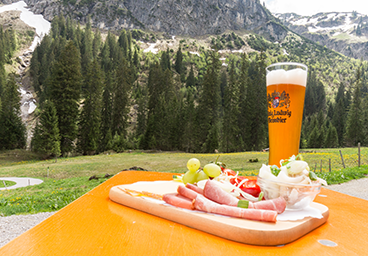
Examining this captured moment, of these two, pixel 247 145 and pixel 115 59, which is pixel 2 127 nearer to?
pixel 247 145

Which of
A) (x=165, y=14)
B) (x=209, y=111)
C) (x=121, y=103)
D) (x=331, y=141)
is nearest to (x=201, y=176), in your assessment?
(x=209, y=111)

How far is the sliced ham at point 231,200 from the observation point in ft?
3.26

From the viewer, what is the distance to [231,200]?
1.06 meters

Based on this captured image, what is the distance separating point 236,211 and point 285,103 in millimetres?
924

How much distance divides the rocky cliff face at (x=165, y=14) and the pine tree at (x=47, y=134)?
10441 cm

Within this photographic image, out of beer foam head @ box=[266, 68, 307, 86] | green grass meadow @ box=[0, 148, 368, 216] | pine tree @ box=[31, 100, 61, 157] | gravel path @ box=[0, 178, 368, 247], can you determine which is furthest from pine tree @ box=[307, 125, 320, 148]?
beer foam head @ box=[266, 68, 307, 86]

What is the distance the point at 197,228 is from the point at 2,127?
36.5 meters

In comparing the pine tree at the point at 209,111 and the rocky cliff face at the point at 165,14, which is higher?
the rocky cliff face at the point at 165,14

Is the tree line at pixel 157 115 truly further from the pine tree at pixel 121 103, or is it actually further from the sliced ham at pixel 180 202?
the sliced ham at pixel 180 202

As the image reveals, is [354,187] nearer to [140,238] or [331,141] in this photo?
[140,238]

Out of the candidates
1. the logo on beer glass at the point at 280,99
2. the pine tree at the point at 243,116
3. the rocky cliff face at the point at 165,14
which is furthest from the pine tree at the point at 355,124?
the rocky cliff face at the point at 165,14

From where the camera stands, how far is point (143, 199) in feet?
3.95

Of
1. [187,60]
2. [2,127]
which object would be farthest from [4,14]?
[2,127]

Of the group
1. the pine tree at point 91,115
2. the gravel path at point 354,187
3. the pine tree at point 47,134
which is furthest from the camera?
the pine tree at point 91,115
